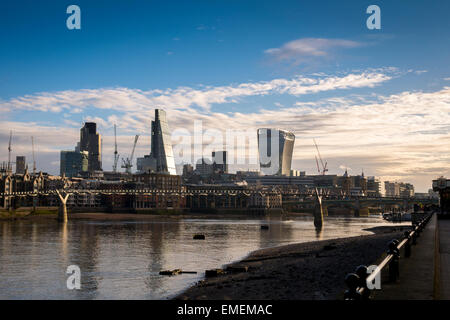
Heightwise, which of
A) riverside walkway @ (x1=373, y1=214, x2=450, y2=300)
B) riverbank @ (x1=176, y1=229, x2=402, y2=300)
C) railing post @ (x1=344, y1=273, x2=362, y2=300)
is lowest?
riverbank @ (x1=176, y1=229, x2=402, y2=300)

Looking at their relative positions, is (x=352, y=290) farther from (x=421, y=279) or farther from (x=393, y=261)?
(x=421, y=279)

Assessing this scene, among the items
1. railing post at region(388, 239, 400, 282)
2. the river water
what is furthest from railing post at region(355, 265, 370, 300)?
the river water

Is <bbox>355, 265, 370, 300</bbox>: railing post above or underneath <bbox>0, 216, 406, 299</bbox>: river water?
above

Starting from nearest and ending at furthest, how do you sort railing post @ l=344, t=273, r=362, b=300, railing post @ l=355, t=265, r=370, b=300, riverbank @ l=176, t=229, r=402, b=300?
railing post @ l=344, t=273, r=362, b=300 → railing post @ l=355, t=265, r=370, b=300 → riverbank @ l=176, t=229, r=402, b=300

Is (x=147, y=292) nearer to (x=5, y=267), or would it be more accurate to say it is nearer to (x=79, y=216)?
(x=5, y=267)

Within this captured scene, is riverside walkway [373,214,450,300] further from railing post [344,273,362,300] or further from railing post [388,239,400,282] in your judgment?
railing post [344,273,362,300]

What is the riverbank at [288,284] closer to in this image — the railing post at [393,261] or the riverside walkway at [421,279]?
the riverside walkway at [421,279]

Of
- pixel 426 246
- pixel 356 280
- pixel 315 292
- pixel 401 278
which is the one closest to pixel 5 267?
pixel 315 292

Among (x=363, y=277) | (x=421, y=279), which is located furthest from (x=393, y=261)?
(x=363, y=277)

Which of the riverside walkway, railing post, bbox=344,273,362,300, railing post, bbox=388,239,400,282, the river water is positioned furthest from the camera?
the river water

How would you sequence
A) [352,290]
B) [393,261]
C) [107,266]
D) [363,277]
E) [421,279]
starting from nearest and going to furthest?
[352,290] < [363,277] < [393,261] < [421,279] < [107,266]

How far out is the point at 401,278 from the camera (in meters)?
14.7

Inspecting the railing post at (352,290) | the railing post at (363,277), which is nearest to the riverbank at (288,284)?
the railing post at (363,277)

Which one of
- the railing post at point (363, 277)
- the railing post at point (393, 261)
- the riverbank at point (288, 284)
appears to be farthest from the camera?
the riverbank at point (288, 284)
